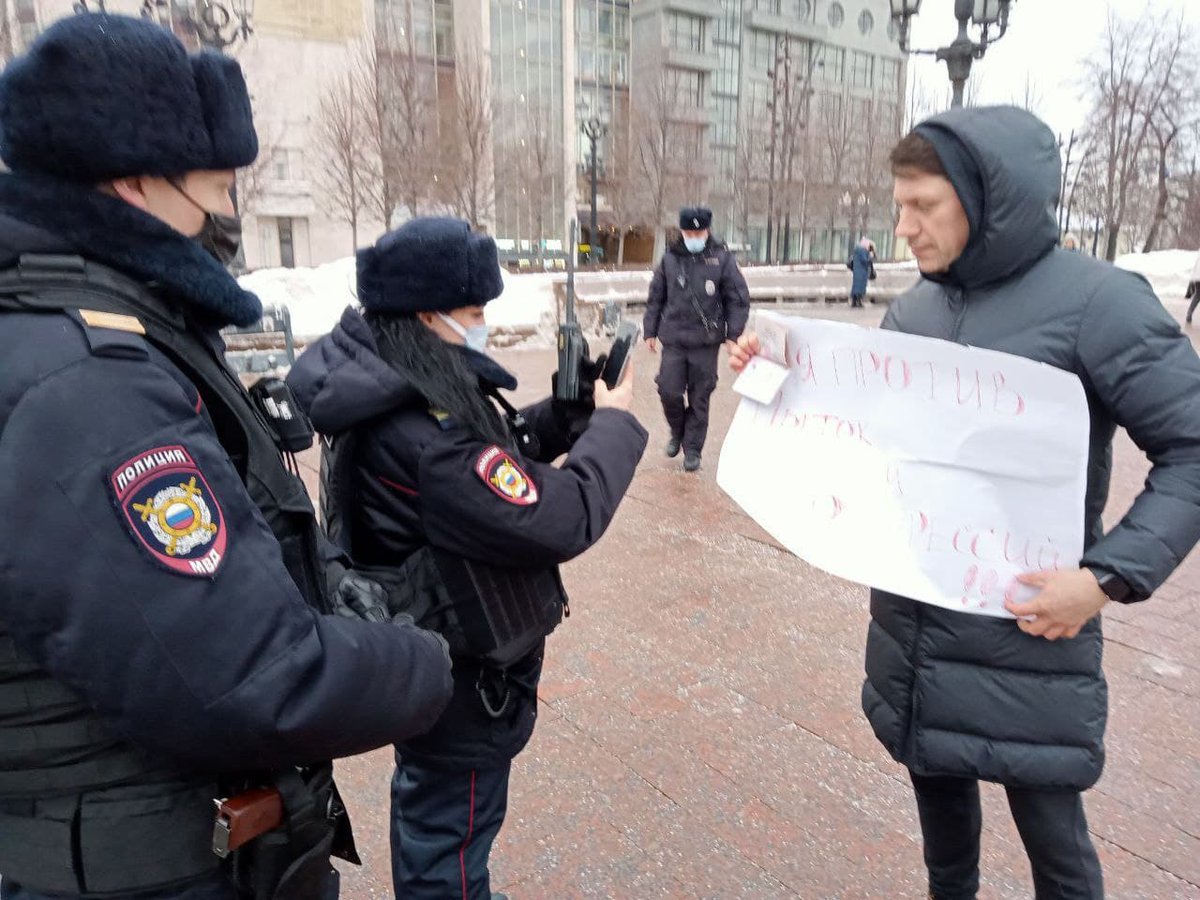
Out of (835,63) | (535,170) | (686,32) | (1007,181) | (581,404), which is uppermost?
(686,32)

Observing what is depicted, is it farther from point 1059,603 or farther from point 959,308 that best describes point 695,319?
point 1059,603

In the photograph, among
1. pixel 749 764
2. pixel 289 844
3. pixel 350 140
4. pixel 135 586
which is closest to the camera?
pixel 135 586

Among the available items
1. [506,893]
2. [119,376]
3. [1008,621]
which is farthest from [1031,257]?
[506,893]

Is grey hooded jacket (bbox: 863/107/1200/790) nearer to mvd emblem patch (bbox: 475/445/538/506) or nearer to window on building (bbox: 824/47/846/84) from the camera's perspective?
mvd emblem patch (bbox: 475/445/538/506)

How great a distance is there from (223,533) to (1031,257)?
157 centimetres

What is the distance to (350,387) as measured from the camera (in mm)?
1820

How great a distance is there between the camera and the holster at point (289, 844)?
1286 millimetres

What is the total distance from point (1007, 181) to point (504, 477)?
1126mm

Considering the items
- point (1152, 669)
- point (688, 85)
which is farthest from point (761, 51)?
point (1152, 669)

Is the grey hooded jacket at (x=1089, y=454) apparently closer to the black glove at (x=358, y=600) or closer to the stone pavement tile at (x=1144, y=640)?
the black glove at (x=358, y=600)

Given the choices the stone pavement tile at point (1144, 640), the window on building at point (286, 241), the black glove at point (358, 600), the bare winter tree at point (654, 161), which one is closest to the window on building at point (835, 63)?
the bare winter tree at point (654, 161)

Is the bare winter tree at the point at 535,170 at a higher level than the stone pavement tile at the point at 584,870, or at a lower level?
higher

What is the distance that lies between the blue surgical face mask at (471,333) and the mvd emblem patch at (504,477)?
0.33m

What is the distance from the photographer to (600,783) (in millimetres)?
3014
